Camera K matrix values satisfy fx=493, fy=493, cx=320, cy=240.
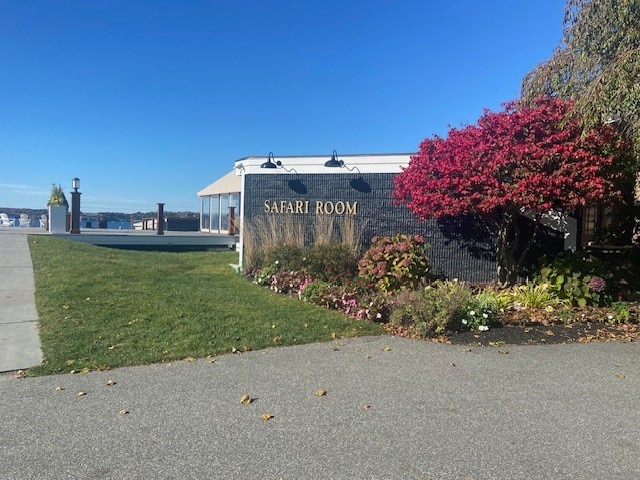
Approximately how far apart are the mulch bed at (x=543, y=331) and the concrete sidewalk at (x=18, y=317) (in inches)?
165

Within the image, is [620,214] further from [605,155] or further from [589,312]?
[589,312]

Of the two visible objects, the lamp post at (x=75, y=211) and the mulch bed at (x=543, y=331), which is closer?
the mulch bed at (x=543, y=331)

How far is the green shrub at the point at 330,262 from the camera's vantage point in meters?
8.83

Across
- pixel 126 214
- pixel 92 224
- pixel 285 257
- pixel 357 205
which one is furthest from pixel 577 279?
pixel 126 214

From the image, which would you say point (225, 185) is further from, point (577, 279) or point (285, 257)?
point (577, 279)

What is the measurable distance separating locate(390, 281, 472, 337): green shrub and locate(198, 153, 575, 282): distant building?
3.56 m

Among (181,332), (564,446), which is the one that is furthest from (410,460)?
(181,332)

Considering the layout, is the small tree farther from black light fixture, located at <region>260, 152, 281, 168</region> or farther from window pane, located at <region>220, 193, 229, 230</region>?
black light fixture, located at <region>260, 152, 281, 168</region>

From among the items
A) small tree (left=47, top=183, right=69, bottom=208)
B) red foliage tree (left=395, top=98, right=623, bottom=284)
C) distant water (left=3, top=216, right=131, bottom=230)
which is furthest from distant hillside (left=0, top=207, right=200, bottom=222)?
red foliage tree (left=395, top=98, right=623, bottom=284)

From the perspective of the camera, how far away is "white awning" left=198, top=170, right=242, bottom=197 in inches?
965

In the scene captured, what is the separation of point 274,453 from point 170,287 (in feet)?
20.8

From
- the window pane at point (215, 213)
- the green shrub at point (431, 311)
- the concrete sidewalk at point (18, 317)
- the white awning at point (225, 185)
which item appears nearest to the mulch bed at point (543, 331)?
the green shrub at point (431, 311)

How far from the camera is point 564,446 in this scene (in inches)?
127

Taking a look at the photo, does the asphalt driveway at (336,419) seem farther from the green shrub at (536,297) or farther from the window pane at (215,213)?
the window pane at (215,213)
